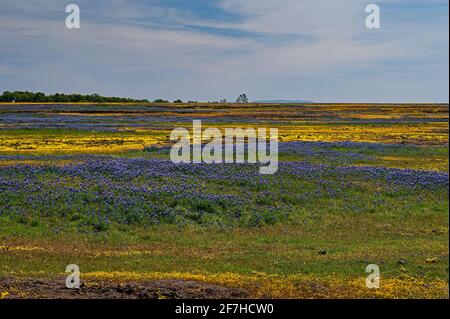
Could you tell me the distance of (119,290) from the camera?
1226 centimetres

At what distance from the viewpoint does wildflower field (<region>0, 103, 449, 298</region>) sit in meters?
14.4

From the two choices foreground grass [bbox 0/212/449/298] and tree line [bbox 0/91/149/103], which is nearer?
foreground grass [bbox 0/212/449/298]

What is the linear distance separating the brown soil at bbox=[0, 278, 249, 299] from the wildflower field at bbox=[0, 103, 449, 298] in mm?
194

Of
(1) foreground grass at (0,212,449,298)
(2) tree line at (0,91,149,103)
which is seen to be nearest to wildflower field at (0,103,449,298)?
(1) foreground grass at (0,212,449,298)

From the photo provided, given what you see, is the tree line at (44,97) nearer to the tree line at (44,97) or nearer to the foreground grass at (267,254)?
the tree line at (44,97)

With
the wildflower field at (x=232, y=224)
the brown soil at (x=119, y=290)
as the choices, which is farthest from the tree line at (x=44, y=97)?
the brown soil at (x=119, y=290)

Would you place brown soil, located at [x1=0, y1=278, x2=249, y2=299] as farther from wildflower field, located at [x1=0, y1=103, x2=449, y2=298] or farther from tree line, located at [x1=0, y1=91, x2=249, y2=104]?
tree line, located at [x1=0, y1=91, x2=249, y2=104]

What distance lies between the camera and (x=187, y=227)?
72.0 ft

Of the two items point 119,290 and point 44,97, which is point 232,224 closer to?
point 119,290

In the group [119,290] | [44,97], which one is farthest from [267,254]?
[44,97]

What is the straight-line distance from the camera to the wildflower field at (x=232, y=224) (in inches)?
565

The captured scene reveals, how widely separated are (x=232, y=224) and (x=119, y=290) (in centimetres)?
1067

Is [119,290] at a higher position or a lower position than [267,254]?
higher
